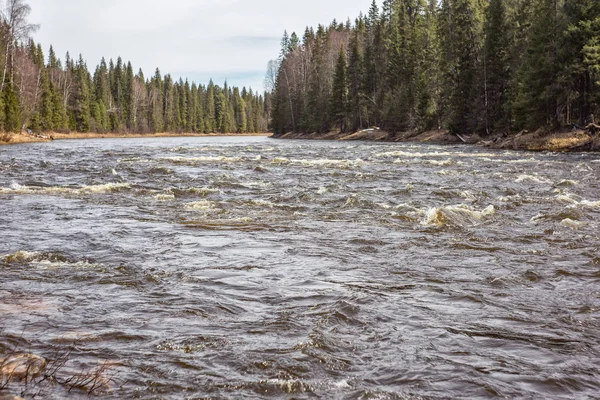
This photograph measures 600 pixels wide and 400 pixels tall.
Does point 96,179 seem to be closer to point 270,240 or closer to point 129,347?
point 270,240

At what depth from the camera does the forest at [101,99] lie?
4663 centimetres

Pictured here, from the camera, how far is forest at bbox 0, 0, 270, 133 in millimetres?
46628

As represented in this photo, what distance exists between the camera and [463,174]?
17.8m

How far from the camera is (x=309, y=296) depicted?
5254 millimetres

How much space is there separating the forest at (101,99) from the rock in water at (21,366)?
45.8m

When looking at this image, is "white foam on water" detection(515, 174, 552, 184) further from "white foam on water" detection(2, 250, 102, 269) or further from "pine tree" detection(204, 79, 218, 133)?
"pine tree" detection(204, 79, 218, 133)

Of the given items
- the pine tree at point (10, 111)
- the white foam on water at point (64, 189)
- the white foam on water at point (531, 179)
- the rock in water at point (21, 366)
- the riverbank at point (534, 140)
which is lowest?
the rock in water at point (21, 366)

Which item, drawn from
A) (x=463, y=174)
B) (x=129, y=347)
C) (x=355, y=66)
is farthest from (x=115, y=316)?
(x=355, y=66)

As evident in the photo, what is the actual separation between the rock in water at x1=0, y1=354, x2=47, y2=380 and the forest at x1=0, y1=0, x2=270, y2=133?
4580 centimetres

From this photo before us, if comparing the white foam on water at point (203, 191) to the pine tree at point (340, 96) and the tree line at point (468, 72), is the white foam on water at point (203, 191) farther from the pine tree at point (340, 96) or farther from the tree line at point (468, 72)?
the pine tree at point (340, 96)

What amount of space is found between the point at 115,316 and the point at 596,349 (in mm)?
3914

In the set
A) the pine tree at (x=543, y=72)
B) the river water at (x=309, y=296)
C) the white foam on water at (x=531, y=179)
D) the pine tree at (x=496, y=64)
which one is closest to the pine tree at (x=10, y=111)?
the river water at (x=309, y=296)

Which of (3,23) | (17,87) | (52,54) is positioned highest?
(52,54)

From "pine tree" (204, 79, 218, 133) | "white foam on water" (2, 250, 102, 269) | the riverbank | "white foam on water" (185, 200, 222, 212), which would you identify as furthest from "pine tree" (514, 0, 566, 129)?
"pine tree" (204, 79, 218, 133)
